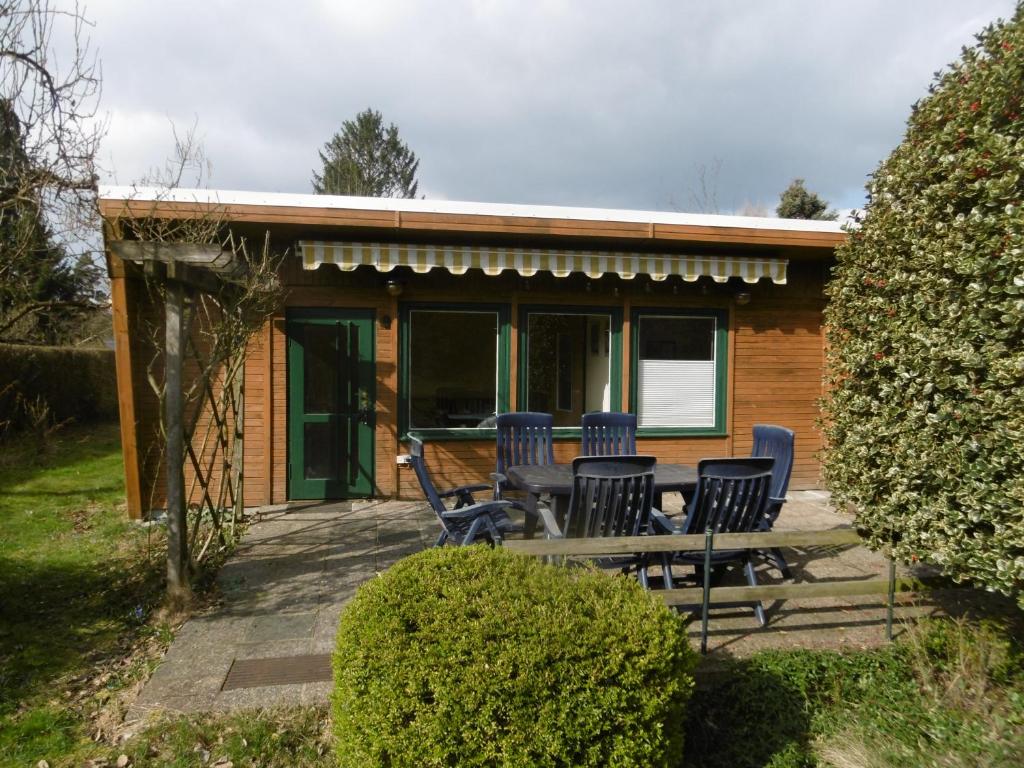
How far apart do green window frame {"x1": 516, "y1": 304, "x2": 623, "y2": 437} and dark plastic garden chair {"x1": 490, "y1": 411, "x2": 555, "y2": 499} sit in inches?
40.5

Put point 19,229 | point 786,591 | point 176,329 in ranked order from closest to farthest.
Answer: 1. point 786,591
2. point 19,229
3. point 176,329

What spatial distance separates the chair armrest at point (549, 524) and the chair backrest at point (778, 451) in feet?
5.73

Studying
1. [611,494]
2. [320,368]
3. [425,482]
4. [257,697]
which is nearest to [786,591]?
[611,494]

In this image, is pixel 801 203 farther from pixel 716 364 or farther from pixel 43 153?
pixel 43 153

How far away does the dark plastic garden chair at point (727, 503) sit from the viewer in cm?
383

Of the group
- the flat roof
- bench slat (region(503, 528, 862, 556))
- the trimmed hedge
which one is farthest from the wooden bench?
the trimmed hedge

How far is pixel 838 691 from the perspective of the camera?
299 centimetres

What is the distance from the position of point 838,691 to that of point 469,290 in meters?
5.21

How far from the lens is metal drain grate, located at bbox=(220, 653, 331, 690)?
3201 millimetres

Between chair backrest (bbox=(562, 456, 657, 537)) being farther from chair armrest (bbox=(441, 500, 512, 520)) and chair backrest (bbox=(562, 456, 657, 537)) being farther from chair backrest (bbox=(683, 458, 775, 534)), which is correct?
chair armrest (bbox=(441, 500, 512, 520))

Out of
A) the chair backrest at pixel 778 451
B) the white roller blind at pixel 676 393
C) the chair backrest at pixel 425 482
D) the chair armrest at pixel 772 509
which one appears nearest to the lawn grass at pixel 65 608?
the chair backrest at pixel 425 482

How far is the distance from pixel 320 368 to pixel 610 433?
309 cm

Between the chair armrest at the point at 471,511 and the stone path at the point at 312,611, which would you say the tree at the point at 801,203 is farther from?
the chair armrest at the point at 471,511

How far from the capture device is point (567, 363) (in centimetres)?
755
